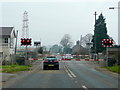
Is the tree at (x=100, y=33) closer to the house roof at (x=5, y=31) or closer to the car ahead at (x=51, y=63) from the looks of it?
the house roof at (x=5, y=31)

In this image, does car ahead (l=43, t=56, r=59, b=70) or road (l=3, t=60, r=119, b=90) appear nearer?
road (l=3, t=60, r=119, b=90)

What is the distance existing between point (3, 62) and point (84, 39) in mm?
81856

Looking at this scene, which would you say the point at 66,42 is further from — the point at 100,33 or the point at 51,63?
the point at 51,63

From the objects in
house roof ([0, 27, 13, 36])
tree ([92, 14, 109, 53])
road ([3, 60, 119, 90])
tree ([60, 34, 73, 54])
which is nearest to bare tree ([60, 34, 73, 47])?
tree ([60, 34, 73, 54])

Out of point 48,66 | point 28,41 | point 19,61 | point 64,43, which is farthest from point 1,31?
point 64,43

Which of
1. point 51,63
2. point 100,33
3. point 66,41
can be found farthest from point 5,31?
point 66,41

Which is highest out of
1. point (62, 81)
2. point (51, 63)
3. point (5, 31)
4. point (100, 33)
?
point (100, 33)

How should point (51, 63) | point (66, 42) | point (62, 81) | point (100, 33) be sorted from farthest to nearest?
point (66, 42), point (100, 33), point (51, 63), point (62, 81)

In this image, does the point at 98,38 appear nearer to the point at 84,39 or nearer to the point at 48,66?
the point at 48,66

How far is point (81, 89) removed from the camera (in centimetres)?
1251

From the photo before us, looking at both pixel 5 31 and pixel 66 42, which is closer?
pixel 5 31

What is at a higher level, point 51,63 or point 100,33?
point 100,33

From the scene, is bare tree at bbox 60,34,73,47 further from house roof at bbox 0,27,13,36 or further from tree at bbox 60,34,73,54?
house roof at bbox 0,27,13,36

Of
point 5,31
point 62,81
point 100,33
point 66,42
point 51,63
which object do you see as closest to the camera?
point 62,81
